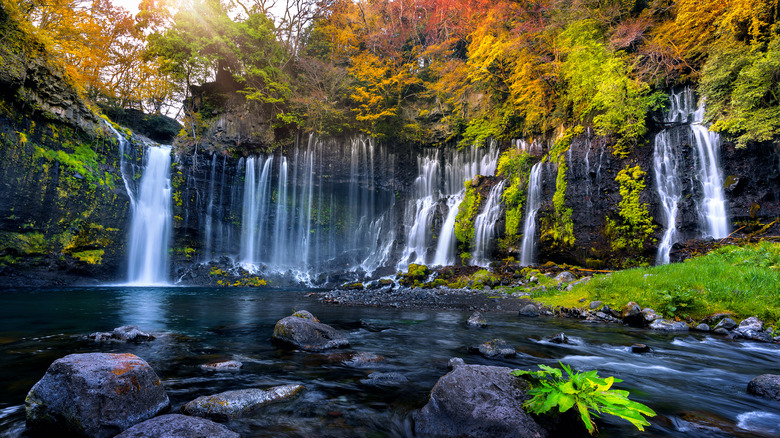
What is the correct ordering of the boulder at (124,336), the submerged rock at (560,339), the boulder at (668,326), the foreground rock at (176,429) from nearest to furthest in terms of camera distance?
1. the foreground rock at (176,429)
2. the boulder at (124,336)
3. the submerged rock at (560,339)
4. the boulder at (668,326)

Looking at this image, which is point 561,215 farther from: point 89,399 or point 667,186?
point 89,399

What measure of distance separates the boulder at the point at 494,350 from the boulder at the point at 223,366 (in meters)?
3.24

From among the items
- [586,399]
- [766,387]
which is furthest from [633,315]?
[586,399]

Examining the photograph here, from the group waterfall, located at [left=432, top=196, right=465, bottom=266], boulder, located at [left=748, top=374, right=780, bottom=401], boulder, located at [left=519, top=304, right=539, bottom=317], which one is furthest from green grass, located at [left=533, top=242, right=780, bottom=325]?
waterfall, located at [left=432, top=196, right=465, bottom=266]

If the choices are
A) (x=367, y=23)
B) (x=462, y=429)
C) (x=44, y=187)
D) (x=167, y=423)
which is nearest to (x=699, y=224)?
(x=462, y=429)

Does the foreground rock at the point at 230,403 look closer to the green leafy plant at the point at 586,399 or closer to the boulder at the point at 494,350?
the green leafy plant at the point at 586,399

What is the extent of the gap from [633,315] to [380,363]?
20.3 ft

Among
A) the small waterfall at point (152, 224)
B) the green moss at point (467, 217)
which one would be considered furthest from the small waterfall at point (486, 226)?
the small waterfall at point (152, 224)

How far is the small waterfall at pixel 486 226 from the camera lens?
18078 mm

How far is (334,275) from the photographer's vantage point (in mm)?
23953

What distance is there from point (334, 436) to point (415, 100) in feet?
89.7

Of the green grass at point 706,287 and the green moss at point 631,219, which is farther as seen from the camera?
the green moss at point 631,219

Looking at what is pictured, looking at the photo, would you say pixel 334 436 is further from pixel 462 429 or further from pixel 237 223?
pixel 237 223

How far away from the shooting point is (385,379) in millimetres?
3604
